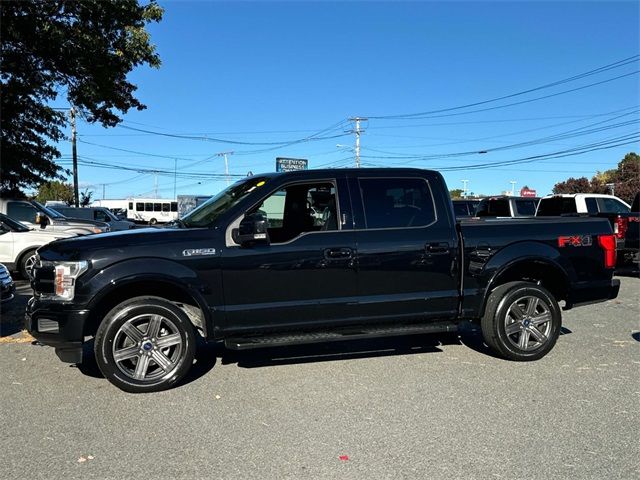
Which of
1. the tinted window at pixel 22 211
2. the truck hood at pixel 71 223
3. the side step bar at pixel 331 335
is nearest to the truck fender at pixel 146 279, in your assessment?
the side step bar at pixel 331 335

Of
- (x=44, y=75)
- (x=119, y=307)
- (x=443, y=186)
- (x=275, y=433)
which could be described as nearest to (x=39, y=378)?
(x=119, y=307)

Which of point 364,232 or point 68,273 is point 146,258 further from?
point 364,232

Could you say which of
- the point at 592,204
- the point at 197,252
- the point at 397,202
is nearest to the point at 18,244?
the point at 197,252

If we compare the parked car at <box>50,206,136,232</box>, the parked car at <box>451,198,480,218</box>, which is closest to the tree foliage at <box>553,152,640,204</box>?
the parked car at <box>451,198,480,218</box>

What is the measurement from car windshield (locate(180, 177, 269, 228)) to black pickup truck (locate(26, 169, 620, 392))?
2cm

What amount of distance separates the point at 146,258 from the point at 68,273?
2.12ft

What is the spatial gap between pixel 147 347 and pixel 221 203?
1.56m

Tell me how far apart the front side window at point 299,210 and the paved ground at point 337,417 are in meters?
1.36

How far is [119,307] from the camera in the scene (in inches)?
179

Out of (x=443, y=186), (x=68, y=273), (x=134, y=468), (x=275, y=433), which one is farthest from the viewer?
(x=443, y=186)

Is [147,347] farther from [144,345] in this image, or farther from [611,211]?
[611,211]

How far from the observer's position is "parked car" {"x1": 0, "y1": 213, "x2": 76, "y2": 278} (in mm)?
11156

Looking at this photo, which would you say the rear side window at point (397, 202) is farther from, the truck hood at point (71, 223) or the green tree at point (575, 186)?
the green tree at point (575, 186)

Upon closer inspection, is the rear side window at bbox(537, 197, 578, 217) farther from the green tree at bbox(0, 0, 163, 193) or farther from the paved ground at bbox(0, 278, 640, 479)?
the green tree at bbox(0, 0, 163, 193)
